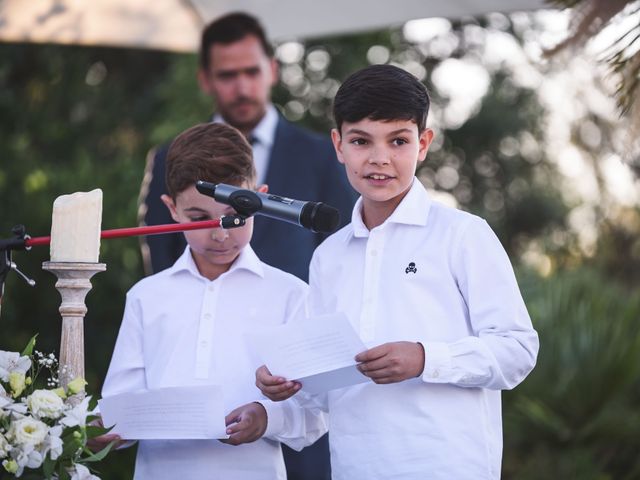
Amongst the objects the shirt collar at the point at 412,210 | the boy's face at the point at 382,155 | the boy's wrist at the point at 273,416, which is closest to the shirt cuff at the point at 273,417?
the boy's wrist at the point at 273,416

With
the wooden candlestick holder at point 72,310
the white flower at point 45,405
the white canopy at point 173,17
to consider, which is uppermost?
the white canopy at point 173,17

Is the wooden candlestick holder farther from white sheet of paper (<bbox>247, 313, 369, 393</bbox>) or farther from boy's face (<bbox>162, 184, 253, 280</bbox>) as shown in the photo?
boy's face (<bbox>162, 184, 253, 280</bbox>)

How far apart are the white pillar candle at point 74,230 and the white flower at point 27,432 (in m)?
0.46

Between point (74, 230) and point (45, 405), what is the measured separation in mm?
472

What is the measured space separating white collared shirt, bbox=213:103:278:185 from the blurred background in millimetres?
1262

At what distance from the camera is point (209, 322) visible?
3338mm

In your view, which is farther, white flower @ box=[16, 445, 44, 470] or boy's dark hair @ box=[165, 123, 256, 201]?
boy's dark hair @ box=[165, 123, 256, 201]

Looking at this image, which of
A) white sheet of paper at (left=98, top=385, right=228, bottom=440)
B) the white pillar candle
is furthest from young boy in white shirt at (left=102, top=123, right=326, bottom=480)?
the white pillar candle

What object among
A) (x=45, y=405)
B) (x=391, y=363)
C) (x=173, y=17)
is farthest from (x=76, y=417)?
(x=173, y=17)

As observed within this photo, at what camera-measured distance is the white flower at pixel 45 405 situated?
8.21ft

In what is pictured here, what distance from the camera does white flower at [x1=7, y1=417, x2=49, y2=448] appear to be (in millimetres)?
2422

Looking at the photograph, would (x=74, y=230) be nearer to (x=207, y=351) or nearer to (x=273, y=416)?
(x=207, y=351)

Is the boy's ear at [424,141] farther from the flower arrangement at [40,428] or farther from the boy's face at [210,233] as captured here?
the flower arrangement at [40,428]

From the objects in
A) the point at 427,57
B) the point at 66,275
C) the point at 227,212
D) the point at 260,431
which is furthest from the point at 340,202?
the point at 427,57
